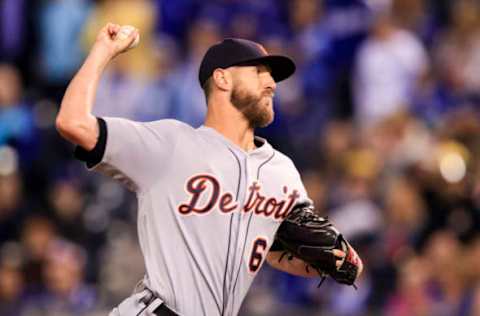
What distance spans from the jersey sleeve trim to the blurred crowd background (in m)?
3.97

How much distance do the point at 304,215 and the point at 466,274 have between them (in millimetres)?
3476

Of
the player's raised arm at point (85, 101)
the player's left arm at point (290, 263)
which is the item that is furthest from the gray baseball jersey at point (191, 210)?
the player's left arm at point (290, 263)

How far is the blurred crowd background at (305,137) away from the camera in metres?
8.73

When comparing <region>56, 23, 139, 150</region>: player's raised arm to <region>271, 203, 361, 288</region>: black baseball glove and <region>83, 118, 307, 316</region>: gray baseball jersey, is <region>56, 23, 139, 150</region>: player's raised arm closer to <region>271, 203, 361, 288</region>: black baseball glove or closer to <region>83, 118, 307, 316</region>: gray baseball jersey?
<region>83, 118, 307, 316</region>: gray baseball jersey

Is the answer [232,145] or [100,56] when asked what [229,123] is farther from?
[100,56]

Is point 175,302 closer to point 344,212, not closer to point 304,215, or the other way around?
point 304,215

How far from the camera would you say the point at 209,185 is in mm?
4883

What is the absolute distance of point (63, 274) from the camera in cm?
894

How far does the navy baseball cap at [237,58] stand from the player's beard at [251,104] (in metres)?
0.12

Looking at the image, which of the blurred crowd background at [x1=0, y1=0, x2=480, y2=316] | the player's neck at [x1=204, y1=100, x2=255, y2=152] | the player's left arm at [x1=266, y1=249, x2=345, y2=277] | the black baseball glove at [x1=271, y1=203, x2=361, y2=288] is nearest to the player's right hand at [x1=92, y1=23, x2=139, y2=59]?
the player's neck at [x1=204, y1=100, x2=255, y2=152]

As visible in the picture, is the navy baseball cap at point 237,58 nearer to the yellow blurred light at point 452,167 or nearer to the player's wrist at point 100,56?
the player's wrist at point 100,56

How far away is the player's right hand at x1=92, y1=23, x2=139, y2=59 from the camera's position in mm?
4730

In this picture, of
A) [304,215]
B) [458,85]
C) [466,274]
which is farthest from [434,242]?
[304,215]

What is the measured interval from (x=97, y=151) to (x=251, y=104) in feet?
2.50
